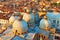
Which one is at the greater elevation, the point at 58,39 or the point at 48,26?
the point at 48,26

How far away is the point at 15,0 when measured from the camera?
2992cm

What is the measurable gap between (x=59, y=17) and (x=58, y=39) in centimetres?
435

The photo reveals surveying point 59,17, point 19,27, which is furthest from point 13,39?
point 59,17

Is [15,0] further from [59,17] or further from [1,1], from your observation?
[59,17]

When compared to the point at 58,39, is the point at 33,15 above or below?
above

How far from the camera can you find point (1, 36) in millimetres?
11820

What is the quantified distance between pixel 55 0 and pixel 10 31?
60.2 feet

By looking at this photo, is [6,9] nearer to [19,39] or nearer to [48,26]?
[48,26]

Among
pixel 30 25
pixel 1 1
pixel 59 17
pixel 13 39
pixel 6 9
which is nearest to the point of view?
pixel 13 39

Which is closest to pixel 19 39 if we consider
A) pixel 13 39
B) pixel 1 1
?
pixel 13 39

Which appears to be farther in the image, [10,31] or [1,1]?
[1,1]

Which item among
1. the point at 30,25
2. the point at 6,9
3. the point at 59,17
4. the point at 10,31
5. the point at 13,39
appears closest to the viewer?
the point at 13,39

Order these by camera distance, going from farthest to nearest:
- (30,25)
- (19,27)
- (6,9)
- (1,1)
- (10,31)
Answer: (1,1) < (6,9) < (30,25) < (10,31) < (19,27)

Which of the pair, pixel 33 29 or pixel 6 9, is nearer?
pixel 33 29
